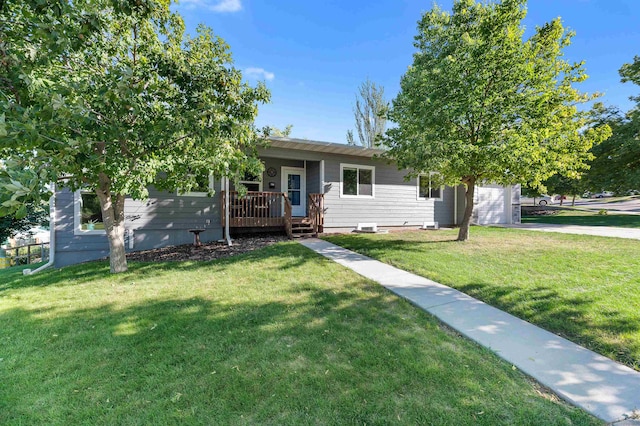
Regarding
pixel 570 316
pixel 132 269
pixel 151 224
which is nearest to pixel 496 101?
pixel 570 316

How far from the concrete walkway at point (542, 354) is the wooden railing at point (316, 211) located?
501 centimetres

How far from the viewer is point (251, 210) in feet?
30.5

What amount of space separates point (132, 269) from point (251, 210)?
3.83 meters

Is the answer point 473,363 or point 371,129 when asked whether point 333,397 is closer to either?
point 473,363

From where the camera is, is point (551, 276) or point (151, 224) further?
point (151, 224)

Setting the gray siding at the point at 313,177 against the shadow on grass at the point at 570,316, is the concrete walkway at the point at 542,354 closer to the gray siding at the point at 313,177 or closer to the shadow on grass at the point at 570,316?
the shadow on grass at the point at 570,316

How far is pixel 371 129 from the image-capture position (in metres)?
23.6

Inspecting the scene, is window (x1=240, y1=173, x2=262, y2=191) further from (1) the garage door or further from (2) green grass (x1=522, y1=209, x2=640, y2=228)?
(2) green grass (x1=522, y1=209, x2=640, y2=228)

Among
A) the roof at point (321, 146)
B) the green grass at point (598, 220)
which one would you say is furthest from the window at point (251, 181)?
the green grass at point (598, 220)

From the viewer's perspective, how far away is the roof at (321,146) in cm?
880

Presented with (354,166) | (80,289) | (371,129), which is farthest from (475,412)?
(371,129)

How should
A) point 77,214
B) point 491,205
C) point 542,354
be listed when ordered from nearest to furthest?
point 542,354 → point 77,214 → point 491,205

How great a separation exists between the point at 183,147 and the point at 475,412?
213 inches

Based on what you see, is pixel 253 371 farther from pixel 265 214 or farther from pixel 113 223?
pixel 265 214
